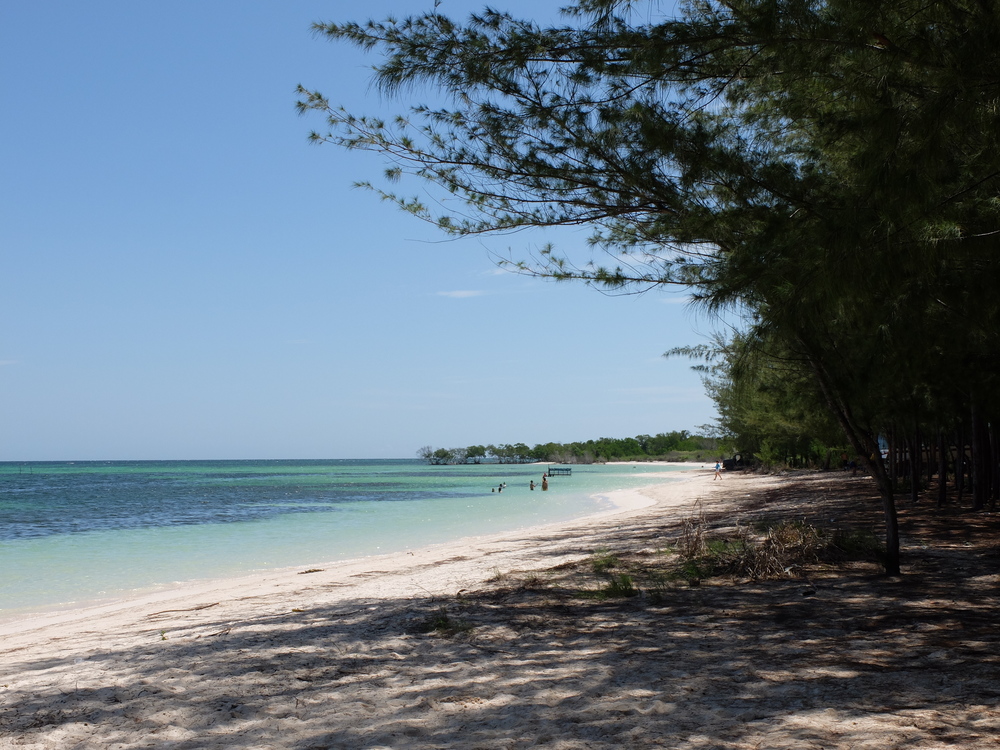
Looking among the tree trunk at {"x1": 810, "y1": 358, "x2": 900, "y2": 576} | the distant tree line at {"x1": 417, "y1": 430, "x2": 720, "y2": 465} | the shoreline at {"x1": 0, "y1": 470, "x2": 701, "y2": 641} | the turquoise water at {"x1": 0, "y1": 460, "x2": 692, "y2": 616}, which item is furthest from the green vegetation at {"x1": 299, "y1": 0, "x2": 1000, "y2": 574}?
the distant tree line at {"x1": 417, "y1": 430, "x2": 720, "y2": 465}

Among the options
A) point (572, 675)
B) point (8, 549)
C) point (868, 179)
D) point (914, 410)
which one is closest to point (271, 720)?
point (572, 675)

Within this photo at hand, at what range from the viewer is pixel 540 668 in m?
4.50

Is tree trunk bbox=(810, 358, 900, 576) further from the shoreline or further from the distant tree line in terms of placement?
the distant tree line

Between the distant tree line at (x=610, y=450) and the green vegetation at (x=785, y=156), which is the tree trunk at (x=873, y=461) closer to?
the green vegetation at (x=785, y=156)

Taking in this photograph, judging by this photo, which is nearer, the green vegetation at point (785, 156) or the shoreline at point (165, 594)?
the green vegetation at point (785, 156)

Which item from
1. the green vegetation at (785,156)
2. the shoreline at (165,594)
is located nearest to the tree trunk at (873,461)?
the green vegetation at (785,156)

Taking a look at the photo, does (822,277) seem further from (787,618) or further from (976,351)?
(976,351)

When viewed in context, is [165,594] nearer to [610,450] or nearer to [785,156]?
[785,156]

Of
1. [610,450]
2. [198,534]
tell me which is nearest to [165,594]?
[198,534]

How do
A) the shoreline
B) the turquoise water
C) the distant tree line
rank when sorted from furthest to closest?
the distant tree line
the turquoise water
the shoreline

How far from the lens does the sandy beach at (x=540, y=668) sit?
347 cm

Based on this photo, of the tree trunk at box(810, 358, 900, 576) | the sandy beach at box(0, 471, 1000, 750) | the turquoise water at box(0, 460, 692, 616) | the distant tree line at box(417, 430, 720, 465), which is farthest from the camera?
the distant tree line at box(417, 430, 720, 465)

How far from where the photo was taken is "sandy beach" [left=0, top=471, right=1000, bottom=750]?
137 inches

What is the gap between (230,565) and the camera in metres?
14.3
